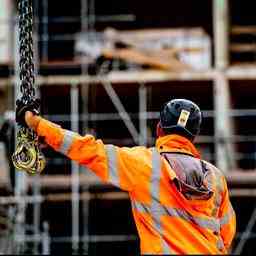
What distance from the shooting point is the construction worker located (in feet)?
19.4

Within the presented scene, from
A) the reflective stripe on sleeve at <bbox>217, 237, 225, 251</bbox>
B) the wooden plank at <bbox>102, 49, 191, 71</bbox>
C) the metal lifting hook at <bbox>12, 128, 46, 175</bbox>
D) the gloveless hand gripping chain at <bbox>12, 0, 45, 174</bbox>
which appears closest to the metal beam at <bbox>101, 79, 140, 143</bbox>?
the wooden plank at <bbox>102, 49, 191, 71</bbox>

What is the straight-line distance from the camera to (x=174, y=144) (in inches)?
242

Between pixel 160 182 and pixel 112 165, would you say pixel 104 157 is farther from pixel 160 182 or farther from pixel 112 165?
pixel 160 182

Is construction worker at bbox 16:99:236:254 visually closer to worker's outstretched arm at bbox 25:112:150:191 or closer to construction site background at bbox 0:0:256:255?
worker's outstretched arm at bbox 25:112:150:191

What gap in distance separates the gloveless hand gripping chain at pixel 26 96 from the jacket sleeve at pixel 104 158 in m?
0.35

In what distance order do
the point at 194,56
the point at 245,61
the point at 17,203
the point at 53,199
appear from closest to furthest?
the point at 17,203 → the point at 53,199 → the point at 194,56 → the point at 245,61

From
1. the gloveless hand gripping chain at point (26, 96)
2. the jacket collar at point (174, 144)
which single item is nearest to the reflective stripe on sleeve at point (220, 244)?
the jacket collar at point (174, 144)

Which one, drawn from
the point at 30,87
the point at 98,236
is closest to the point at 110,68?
the point at 98,236

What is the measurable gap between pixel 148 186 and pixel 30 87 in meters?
0.97

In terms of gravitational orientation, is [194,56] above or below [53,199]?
above

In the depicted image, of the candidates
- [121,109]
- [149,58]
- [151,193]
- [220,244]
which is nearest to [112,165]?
[151,193]

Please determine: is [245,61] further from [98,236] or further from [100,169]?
[100,169]

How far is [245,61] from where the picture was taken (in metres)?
24.4

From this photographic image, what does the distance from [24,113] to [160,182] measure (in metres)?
0.79
